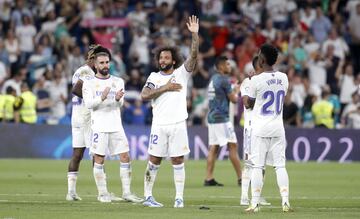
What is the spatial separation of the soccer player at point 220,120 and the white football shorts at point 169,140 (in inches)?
210

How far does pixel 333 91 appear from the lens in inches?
1430

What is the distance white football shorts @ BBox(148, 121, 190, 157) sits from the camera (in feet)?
57.7

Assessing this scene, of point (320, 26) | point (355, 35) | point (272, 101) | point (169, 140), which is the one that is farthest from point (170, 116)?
point (355, 35)

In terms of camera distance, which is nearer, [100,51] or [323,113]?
[100,51]

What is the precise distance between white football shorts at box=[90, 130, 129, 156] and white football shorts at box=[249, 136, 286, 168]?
287 centimetres

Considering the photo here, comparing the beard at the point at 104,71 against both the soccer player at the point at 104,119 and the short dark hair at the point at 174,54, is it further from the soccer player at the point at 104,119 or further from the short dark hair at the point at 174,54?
the short dark hair at the point at 174,54

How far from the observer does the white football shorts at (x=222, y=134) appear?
23.1 m

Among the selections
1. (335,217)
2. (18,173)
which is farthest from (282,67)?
(335,217)

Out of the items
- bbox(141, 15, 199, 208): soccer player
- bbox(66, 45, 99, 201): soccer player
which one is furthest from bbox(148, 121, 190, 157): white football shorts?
bbox(66, 45, 99, 201): soccer player

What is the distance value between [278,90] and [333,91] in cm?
1987

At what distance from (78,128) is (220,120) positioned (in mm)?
4517

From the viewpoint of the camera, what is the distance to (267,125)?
1673cm

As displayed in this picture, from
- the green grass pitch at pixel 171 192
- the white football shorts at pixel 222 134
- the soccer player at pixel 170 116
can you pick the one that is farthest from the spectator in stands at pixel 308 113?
the soccer player at pixel 170 116

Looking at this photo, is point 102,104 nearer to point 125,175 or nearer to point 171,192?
point 125,175
